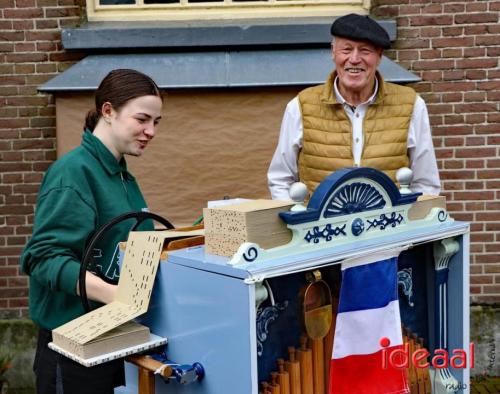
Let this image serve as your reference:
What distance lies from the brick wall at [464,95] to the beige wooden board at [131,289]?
3.20m

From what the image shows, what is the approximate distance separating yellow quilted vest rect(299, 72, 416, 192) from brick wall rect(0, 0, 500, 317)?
2.14 m

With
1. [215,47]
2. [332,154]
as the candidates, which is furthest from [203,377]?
[215,47]

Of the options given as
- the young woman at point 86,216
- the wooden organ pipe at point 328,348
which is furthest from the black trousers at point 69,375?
the wooden organ pipe at point 328,348

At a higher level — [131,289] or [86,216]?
[86,216]

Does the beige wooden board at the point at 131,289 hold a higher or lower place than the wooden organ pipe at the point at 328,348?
higher

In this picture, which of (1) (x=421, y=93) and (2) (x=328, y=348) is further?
(1) (x=421, y=93)

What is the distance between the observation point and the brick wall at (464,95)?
181 inches

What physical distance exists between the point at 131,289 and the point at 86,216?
0.82 ft

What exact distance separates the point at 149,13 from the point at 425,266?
3.24 meters

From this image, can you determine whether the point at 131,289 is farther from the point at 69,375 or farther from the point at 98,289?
the point at 69,375

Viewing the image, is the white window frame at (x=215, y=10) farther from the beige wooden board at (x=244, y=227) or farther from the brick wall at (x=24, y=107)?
the beige wooden board at (x=244, y=227)

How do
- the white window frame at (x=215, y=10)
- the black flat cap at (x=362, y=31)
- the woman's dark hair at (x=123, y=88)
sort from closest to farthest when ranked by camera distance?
the woman's dark hair at (x=123, y=88) < the black flat cap at (x=362, y=31) < the white window frame at (x=215, y=10)

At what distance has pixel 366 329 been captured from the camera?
1.81m

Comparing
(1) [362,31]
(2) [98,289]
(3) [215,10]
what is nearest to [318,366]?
(2) [98,289]
